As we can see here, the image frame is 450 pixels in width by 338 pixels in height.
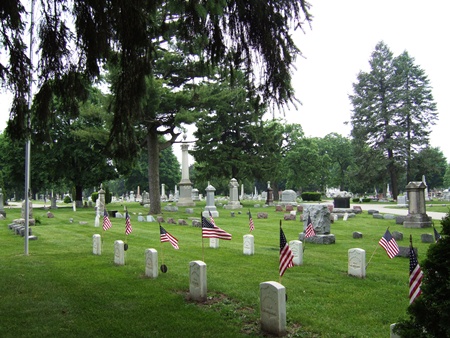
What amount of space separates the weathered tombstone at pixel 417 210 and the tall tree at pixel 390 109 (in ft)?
95.6

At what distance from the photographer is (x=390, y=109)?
51281mm

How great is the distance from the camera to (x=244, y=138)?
49000 millimetres

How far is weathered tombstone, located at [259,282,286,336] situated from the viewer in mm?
5449

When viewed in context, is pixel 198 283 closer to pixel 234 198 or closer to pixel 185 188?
pixel 234 198

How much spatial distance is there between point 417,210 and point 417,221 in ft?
2.37

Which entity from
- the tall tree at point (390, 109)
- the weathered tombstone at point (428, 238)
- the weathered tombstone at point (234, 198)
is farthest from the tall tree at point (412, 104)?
the weathered tombstone at point (428, 238)

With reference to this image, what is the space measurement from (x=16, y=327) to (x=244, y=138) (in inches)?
1725

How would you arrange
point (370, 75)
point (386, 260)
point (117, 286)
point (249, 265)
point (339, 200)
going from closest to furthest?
point (117, 286) < point (249, 265) < point (386, 260) < point (339, 200) < point (370, 75)

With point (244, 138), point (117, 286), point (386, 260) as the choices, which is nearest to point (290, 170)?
point (244, 138)

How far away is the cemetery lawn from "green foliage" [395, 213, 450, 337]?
75.7 inches

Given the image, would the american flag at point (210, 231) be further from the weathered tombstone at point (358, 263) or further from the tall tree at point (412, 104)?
the tall tree at point (412, 104)

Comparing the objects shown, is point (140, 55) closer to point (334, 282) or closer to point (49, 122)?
point (49, 122)

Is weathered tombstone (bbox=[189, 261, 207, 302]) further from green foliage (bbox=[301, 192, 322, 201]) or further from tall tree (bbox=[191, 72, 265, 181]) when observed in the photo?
green foliage (bbox=[301, 192, 322, 201])

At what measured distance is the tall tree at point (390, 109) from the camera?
162ft
